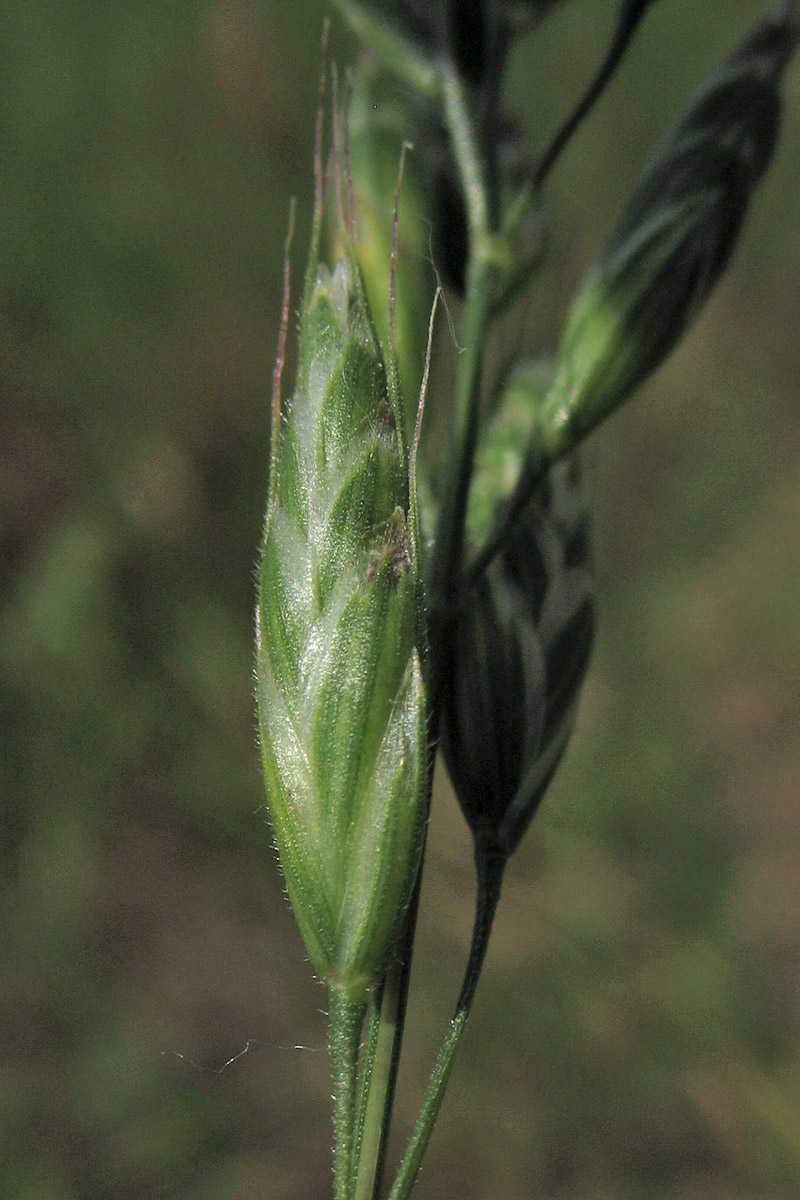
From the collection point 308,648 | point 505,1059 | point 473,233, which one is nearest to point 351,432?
point 308,648

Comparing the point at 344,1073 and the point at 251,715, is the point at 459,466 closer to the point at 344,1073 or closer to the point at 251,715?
the point at 344,1073

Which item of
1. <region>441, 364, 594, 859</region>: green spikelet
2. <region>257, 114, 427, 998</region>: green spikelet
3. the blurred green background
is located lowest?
the blurred green background

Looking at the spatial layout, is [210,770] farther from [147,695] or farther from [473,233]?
[473,233]

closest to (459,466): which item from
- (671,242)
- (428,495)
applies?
(428,495)

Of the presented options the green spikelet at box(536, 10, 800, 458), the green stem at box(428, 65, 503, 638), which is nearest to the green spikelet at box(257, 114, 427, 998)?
the green stem at box(428, 65, 503, 638)

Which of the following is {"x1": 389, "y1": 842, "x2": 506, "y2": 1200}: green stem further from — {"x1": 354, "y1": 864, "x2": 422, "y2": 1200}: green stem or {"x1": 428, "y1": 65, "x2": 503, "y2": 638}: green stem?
{"x1": 428, "y1": 65, "x2": 503, "y2": 638}: green stem

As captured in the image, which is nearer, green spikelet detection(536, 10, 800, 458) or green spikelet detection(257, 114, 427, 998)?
green spikelet detection(257, 114, 427, 998)

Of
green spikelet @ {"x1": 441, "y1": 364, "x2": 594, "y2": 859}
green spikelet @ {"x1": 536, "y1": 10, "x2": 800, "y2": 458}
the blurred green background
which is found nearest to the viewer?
green spikelet @ {"x1": 441, "y1": 364, "x2": 594, "y2": 859}
